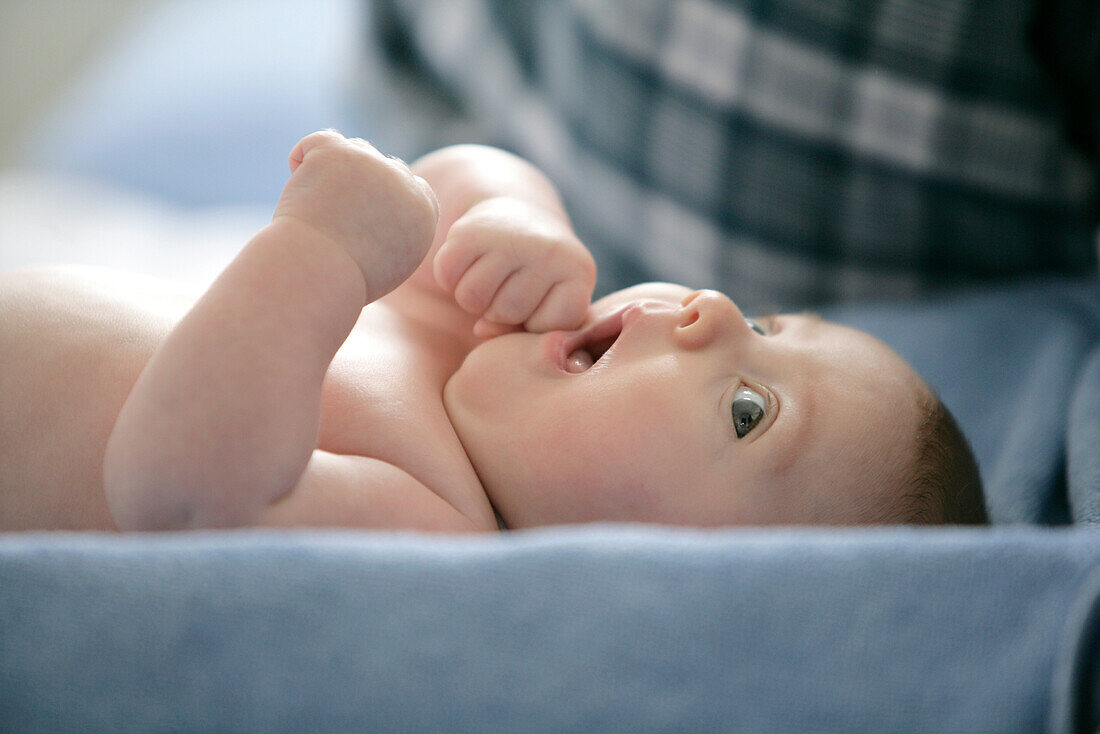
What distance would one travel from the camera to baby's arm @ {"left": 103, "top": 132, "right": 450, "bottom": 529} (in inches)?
23.4

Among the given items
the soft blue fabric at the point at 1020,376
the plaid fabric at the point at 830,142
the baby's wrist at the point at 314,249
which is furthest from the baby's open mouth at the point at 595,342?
the plaid fabric at the point at 830,142

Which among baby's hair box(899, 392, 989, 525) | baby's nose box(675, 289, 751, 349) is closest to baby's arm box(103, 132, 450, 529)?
baby's nose box(675, 289, 751, 349)

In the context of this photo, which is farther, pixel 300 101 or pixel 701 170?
pixel 300 101

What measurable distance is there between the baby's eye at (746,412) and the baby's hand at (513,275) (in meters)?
0.17

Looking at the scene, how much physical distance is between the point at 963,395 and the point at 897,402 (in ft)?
1.27

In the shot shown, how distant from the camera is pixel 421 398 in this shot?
0.78 m

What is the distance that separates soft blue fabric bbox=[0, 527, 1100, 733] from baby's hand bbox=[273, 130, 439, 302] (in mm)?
224

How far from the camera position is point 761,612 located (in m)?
0.54

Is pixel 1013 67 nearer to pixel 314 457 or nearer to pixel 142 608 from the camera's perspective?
pixel 314 457

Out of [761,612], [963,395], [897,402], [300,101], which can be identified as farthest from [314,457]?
[300,101]

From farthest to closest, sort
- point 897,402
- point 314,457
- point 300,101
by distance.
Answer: point 300,101
point 897,402
point 314,457

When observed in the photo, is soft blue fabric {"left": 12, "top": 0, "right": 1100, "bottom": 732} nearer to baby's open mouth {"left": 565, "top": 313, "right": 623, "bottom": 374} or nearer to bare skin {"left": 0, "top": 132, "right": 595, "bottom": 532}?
bare skin {"left": 0, "top": 132, "right": 595, "bottom": 532}

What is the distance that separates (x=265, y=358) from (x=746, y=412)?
1.31 feet

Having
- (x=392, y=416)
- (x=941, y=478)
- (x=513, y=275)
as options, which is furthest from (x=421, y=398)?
(x=941, y=478)
